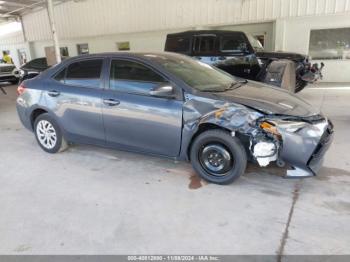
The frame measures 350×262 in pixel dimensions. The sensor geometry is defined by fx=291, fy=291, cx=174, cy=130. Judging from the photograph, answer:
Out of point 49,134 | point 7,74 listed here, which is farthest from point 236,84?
point 7,74

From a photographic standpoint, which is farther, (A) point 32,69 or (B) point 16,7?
(B) point 16,7

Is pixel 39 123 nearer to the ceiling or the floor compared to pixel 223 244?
nearer to the ceiling

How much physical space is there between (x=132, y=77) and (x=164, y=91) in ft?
1.90

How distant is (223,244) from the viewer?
2303 mm

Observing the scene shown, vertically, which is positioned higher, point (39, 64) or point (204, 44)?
point (204, 44)

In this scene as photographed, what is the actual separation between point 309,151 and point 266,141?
0.43 meters

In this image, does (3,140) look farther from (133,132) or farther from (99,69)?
(133,132)

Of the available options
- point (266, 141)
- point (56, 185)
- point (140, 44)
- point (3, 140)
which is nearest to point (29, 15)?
A: point (140, 44)

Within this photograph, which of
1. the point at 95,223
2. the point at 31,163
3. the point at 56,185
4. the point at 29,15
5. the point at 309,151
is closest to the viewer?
the point at 95,223

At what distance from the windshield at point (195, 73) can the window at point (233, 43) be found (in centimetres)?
359

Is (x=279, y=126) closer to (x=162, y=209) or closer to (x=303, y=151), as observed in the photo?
(x=303, y=151)

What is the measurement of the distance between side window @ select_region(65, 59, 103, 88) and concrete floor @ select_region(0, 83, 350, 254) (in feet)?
3.59

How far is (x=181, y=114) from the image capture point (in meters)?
3.13

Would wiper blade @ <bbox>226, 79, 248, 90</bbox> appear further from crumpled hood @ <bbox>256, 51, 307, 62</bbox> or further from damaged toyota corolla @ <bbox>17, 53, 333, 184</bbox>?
crumpled hood @ <bbox>256, 51, 307, 62</bbox>
